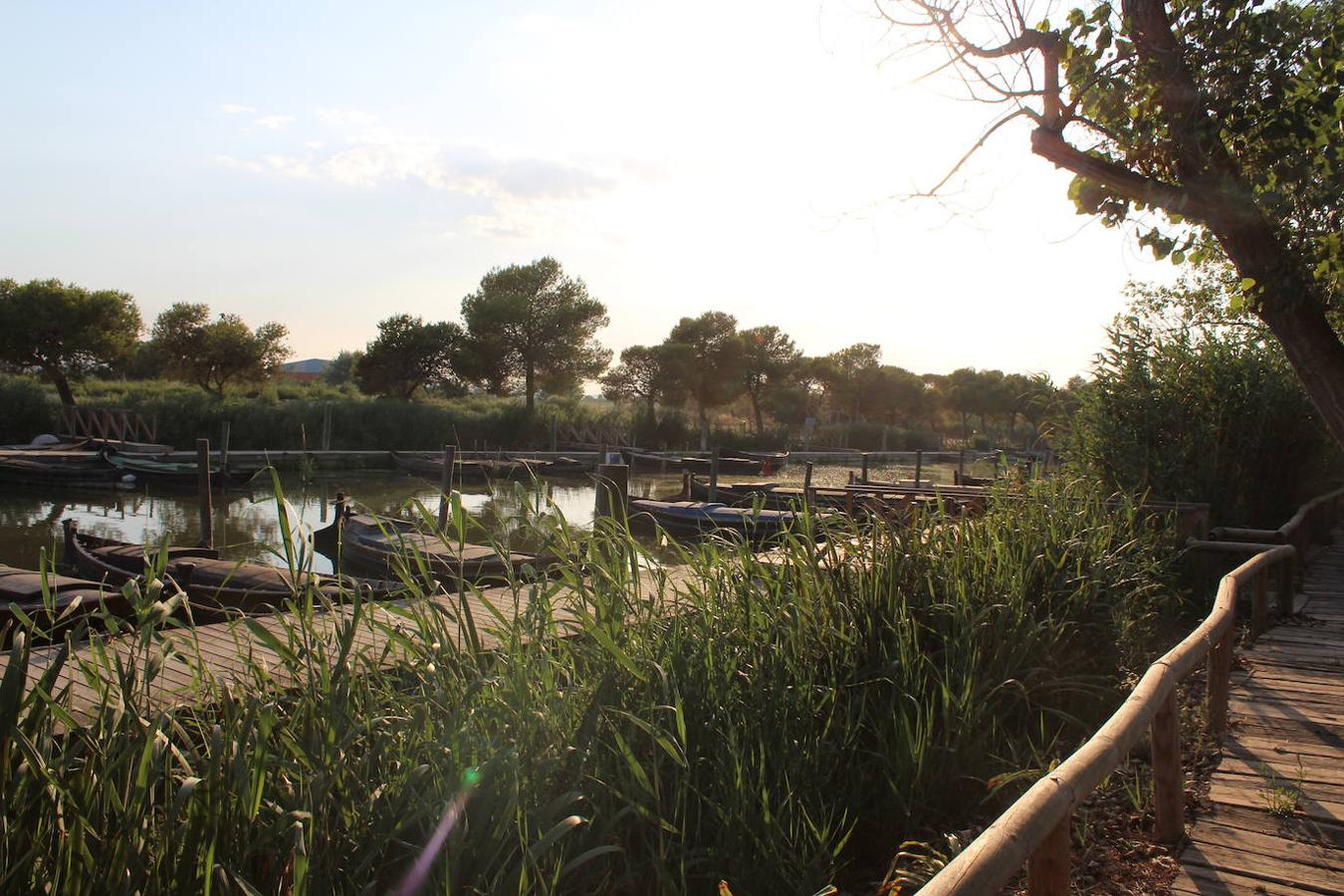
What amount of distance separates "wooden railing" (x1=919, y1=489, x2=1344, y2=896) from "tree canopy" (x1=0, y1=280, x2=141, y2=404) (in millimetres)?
38550

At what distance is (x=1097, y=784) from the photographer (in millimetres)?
2346

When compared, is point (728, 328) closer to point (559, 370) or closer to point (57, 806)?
point (559, 370)

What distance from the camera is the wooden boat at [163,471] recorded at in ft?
81.5

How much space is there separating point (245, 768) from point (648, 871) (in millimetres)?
1408

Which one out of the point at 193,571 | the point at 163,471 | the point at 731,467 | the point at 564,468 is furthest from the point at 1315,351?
the point at 564,468

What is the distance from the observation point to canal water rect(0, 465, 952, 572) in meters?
17.0

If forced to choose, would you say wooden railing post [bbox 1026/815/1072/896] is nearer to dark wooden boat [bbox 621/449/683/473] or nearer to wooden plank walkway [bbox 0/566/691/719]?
wooden plank walkway [bbox 0/566/691/719]

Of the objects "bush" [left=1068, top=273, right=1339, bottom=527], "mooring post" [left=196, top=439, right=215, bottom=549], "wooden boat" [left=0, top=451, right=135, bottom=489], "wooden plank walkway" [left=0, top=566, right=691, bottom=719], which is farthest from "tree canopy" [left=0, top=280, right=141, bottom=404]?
"bush" [left=1068, top=273, right=1339, bottom=527]

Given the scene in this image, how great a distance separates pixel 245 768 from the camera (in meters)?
2.11

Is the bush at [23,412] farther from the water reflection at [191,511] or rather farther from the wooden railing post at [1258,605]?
the wooden railing post at [1258,605]

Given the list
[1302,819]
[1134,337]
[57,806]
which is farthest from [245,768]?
[1134,337]

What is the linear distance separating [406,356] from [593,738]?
4584 cm

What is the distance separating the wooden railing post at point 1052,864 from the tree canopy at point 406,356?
45693 mm

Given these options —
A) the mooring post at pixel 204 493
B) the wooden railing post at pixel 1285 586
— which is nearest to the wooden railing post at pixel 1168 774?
the wooden railing post at pixel 1285 586
